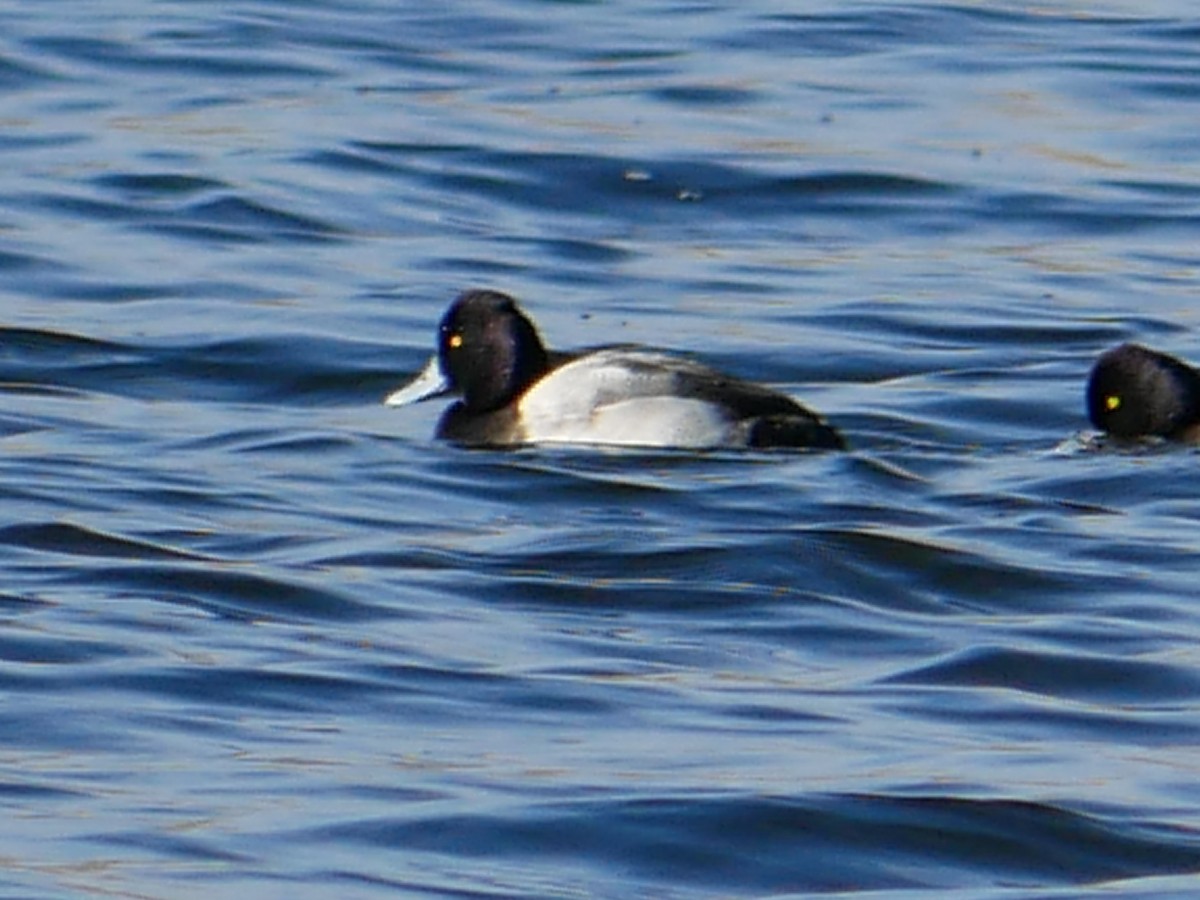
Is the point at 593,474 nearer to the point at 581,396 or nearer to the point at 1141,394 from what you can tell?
the point at 581,396

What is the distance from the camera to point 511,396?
1242cm

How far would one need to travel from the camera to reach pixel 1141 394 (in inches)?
476

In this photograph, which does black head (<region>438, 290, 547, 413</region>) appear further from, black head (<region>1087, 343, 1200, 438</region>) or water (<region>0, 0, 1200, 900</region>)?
black head (<region>1087, 343, 1200, 438</region>)

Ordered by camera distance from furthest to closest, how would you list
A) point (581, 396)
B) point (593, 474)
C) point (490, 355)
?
point (490, 355)
point (581, 396)
point (593, 474)

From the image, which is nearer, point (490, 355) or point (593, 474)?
point (593, 474)

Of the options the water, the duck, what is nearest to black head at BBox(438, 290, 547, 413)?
the duck

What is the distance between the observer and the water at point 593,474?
21.8 ft

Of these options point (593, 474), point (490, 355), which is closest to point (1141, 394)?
point (593, 474)

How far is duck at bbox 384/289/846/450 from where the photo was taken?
1161cm

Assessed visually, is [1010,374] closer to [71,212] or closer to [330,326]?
[330,326]

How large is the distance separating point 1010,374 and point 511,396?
198 centimetres

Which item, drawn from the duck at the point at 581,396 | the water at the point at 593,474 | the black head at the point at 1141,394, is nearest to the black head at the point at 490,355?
the duck at the point at 581,396

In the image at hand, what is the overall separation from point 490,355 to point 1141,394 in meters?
2.19

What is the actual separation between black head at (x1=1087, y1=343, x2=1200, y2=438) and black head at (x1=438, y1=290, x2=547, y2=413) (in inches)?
75.1
